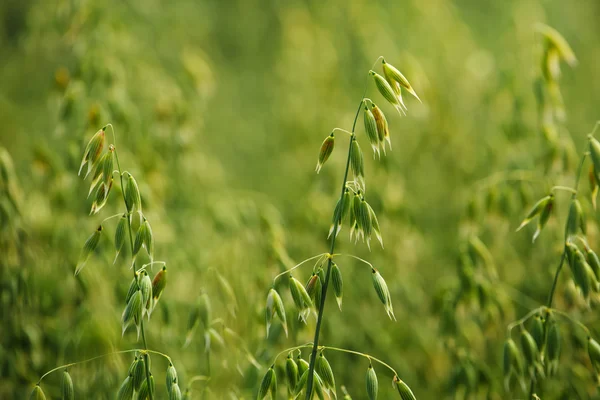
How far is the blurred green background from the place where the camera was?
82.1 inches

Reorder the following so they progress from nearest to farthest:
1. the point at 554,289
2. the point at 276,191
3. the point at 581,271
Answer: the point at 581,271
the point at 554,289
the point at 276,191

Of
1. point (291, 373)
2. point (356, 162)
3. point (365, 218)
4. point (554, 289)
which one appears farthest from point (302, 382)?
point (554, 289)

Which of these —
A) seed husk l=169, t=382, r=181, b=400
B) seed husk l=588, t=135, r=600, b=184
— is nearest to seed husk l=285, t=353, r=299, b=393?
seed husk l=169, t=382, r=181, b=400

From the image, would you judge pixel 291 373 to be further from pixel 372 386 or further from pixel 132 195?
pixel 132 195

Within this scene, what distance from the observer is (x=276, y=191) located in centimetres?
370

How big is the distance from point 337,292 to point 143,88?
6.07ft

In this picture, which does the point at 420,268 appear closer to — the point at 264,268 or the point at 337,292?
the point at 264,268

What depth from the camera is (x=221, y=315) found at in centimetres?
238

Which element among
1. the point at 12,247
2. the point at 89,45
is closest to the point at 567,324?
the point at 12,247

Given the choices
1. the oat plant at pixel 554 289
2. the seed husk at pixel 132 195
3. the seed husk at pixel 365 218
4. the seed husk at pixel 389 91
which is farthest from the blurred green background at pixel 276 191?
the seed husk at pixel 389 91

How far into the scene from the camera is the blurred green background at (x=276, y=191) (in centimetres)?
209

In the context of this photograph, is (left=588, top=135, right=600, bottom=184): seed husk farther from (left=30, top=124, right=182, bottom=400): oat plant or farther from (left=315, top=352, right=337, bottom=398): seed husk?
(left=30, top=124, right=182, bottom=400): oat plant

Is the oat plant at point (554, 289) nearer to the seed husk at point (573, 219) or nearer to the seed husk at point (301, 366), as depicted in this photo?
the seed husk at point (573, 219)

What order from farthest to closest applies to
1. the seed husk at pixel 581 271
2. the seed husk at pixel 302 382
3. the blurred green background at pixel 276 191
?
the blurred green background at pixel 276 191 < the seed husk at pixel 581 271 < the seed husk at pixel 302 382
